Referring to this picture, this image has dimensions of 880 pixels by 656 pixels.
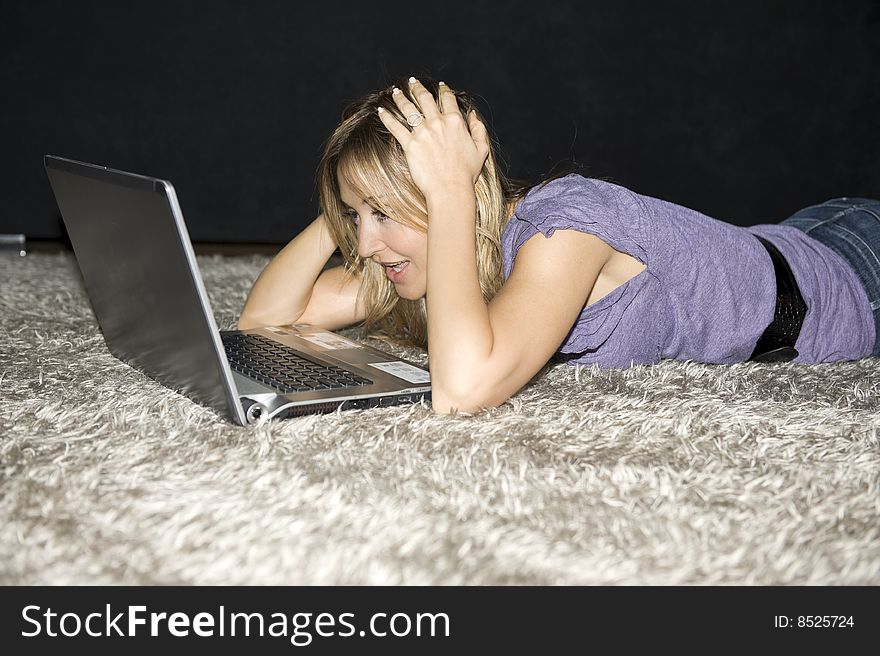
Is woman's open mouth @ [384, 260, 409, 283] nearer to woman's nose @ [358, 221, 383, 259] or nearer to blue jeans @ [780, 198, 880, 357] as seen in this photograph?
woman's nose @ [358, 221, 383, 259]

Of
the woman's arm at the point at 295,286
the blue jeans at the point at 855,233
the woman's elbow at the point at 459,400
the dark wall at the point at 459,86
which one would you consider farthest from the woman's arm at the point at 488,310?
the dark wall at the point at 459,86

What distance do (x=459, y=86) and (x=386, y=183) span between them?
218cm

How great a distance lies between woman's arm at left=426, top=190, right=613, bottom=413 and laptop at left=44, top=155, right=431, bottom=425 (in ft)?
0.29

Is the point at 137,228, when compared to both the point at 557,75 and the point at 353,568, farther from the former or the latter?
the point at 557,75

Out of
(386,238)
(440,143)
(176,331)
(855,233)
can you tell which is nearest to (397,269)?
(386,238)

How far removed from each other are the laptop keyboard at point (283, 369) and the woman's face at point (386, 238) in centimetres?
18

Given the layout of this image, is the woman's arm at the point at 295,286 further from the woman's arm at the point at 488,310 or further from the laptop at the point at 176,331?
the woman's arm at the point at 488,310

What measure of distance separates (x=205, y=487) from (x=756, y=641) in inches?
19.3

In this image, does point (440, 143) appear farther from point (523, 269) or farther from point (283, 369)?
point (283, 369)

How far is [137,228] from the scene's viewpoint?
0.97 meters

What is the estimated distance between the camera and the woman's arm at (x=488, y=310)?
1060mm

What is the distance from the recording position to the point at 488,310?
1.11m

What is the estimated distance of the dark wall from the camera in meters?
3.09

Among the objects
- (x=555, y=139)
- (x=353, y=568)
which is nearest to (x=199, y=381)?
(x=353, y=568)
